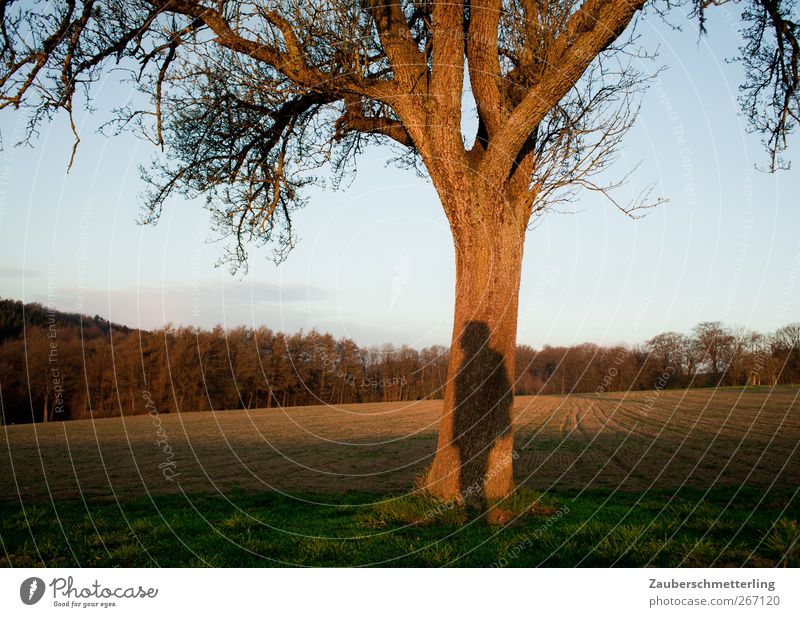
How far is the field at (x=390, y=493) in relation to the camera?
5289 millimetres

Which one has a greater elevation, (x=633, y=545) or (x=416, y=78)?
(x=416, y=78)

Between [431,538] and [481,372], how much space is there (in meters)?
2.29

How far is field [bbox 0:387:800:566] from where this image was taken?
5.29 meters

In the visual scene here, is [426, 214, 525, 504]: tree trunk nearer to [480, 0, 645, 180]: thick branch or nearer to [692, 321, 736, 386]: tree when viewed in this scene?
[480, 0, 645, 180]: thick branch

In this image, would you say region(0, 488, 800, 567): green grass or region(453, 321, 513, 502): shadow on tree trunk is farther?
region(453, 321, 513, 502): shadow on tree trunk

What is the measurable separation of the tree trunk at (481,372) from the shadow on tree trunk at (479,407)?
0.04ft

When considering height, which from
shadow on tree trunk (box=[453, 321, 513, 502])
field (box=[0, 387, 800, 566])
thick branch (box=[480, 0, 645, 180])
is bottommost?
field (box=[0, 387, 800, 566])

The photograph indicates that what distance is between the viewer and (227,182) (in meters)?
10.2

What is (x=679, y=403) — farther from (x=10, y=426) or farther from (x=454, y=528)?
(x=10, y=426)

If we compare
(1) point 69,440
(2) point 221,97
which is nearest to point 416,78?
(2) point 221,97

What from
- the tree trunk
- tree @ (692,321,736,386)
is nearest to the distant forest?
tree @ (692,321,736,386)

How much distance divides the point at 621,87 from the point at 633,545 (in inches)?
286

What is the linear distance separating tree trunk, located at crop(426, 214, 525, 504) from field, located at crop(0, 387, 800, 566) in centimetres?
50

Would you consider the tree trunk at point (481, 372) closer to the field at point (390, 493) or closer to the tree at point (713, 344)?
the field at point (390, 493)
